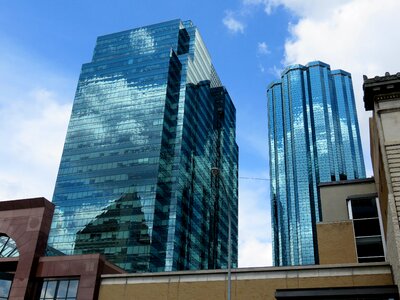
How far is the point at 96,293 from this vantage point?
1249 inches

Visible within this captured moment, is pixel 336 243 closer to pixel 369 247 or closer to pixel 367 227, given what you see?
pixel 369 247

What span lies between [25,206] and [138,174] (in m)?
91.5

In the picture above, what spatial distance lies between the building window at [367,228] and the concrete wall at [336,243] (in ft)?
2.11

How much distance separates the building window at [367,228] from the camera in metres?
37.4

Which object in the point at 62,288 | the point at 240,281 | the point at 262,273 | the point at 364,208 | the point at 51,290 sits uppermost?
the point at 364,208

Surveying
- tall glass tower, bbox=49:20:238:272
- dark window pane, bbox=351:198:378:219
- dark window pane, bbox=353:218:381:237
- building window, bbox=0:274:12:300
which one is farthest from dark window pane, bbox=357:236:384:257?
tall glass tower, bbox=49:20:238:272

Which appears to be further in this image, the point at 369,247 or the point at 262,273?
the point at 369,247

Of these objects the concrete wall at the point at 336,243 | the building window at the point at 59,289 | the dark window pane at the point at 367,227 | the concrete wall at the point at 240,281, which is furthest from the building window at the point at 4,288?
the dark window pane at the point at 367,227

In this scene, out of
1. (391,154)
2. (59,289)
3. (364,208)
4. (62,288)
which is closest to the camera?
(391,154)

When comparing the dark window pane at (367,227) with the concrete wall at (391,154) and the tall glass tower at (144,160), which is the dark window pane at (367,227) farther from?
the tall glass tower at (144,160)

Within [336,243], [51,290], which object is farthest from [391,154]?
[51,290]

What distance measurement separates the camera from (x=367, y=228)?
38.3m

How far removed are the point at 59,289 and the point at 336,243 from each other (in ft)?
75.2

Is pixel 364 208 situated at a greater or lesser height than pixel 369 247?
greater
